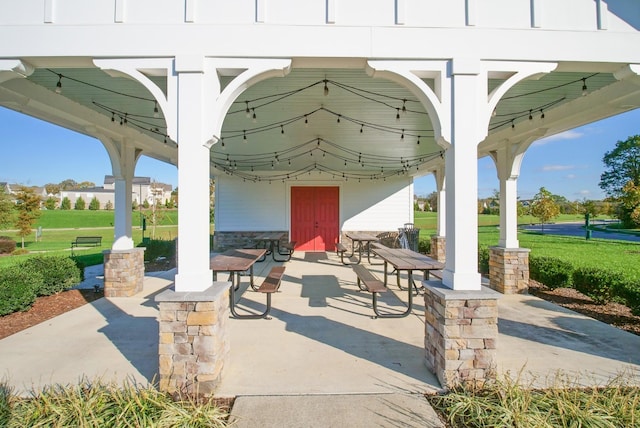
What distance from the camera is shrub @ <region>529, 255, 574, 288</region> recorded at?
18.4 ft

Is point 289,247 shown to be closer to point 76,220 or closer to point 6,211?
point 6,211

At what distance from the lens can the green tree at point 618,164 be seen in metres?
28.2

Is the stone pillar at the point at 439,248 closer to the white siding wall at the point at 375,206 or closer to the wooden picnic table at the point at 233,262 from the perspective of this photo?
the white siding wall at the point at 375,206

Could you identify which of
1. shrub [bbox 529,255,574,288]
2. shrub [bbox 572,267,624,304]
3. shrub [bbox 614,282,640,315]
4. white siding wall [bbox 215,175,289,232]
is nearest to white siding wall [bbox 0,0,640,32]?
shrub [bbox 614,282,640,315]

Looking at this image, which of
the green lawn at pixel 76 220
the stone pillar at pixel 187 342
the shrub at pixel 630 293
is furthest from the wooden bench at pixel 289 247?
the green lawn at pixel 76 220

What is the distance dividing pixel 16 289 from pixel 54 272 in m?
0.96

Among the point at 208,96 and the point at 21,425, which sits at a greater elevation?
the point at 208,96

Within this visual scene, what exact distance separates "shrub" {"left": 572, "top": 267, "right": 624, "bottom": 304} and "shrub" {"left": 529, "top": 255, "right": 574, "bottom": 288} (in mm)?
245

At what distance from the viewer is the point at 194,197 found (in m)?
2.83

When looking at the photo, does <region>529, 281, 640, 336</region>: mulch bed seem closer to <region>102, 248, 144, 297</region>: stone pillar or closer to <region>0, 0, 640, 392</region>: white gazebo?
<region>0, 0, 640, 392</region>: white gazebo

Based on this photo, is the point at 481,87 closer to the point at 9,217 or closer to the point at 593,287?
the point at 593,287

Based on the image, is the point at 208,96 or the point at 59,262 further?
the point at 59,262

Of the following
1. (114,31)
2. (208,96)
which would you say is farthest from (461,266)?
(114,31)

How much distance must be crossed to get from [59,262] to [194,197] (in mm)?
4725
